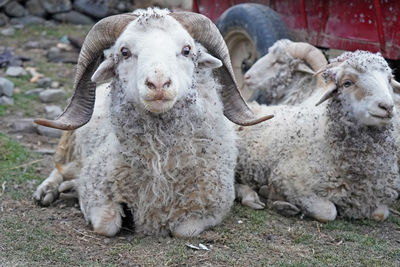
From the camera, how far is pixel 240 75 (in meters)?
8.24

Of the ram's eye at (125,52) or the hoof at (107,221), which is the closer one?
the ram's eye at (125,52)

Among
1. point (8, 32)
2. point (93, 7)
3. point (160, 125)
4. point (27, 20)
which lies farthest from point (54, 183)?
point (93, 7)

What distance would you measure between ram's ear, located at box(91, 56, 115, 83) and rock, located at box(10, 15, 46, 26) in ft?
35.4

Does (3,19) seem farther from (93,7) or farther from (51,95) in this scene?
(51,95)

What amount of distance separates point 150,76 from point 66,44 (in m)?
9.35

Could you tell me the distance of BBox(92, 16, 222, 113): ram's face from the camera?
3783 millimetres

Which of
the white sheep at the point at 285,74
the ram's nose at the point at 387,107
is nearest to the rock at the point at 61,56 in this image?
the white sheep at the point at 285,74

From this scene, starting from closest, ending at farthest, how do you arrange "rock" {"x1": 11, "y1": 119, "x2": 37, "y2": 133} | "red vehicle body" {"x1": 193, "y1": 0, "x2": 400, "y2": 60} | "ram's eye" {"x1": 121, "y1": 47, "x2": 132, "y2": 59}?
"ram's eye" {"x1": 121, "y1": 47, "x2": 132, "y2": 59} < "red vehicle body" {"x1": 193, "y1": 0, "x2": 400, "y2": 60} < "rock" {"x1": 11, "y1": 119, "x2": 37, "y2": 133}

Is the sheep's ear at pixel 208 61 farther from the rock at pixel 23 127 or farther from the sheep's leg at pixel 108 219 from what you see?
the rock at pixel 23 127

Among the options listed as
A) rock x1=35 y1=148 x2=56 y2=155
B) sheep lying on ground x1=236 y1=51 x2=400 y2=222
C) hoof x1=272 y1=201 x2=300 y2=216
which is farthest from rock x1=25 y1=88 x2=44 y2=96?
hoof x1=272 y1=201 x2=300 y2=216

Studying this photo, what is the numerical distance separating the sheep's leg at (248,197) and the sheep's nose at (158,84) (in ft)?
5.90

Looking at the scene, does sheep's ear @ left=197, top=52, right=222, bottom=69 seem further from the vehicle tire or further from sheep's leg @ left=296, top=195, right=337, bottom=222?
the vehicle tire

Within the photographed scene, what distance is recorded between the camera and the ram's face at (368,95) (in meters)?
4.58

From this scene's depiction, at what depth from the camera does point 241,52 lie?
811 centimetres
